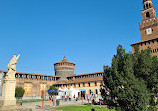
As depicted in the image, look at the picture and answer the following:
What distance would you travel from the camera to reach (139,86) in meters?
5.58

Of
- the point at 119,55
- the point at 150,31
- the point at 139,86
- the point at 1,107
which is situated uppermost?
the point at 150,31

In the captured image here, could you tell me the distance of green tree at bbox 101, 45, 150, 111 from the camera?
5.51m

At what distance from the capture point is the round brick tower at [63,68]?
51.0 m

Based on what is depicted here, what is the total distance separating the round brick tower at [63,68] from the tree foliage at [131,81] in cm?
4467

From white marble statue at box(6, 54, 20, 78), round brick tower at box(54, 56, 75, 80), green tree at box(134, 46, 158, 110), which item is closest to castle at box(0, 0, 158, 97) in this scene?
round brick tower at box(54, 56, 75, 80)

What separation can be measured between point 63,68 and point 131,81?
153 feet

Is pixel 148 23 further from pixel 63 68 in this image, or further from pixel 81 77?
pixel 63 68

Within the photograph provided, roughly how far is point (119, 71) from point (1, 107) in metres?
7.65

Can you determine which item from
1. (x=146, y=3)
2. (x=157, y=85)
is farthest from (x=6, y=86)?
(x=146, y=3)

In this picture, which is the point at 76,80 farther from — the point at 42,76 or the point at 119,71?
the point at 119,71

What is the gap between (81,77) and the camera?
149ft

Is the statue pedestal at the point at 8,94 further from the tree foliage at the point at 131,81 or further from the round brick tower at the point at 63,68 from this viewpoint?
the round brick tower at the point at 63,68

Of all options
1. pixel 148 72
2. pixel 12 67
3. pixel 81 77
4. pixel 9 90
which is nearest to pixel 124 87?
pixel 148 72

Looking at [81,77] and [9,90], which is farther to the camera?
[81,77]
